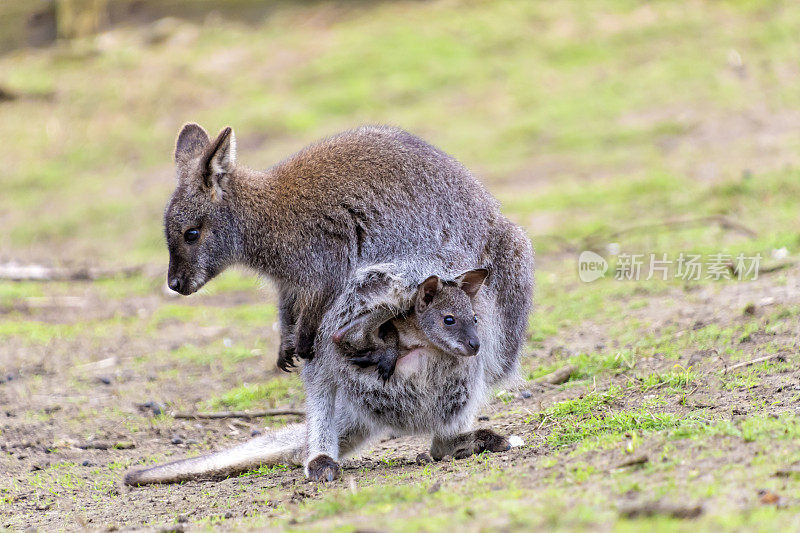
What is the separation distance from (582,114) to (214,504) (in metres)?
10.8

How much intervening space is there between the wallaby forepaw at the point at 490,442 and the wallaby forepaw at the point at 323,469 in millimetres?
684

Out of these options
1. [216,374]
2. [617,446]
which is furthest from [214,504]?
[216,374]

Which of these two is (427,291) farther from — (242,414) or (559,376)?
(242,414)

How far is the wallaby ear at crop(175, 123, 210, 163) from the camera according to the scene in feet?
17.3

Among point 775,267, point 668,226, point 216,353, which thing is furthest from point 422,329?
point 668,226

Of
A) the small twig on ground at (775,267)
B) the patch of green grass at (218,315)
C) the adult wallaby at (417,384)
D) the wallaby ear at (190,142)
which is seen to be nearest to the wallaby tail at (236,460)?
A: the adult wallaby at (417,384)

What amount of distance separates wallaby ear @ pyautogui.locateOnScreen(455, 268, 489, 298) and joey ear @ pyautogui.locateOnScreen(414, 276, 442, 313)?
114 mm

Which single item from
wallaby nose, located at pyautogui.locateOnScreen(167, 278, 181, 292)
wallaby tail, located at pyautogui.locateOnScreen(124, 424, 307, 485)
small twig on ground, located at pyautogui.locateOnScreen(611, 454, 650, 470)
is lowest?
wallaby tail, located at pyautogui.locateOnScreen(124, 424, 307, 485)

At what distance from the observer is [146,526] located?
3871mm

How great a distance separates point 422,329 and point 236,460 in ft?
3.93

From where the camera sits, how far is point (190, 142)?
17.5 feet

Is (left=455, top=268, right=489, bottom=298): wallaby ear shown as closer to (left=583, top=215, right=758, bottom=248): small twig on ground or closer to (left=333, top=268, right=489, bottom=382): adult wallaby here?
(left=333, top=268, right=489, bottom=382): adult wallaby

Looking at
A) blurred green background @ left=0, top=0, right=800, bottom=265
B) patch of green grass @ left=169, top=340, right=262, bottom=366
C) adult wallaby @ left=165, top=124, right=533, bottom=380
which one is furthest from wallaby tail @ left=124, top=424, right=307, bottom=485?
blurred green background @ left=0, top=0, right=800, bottom=265

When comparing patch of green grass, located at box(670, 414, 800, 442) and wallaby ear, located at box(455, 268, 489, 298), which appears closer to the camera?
patch of green grass, located at box(670, 414, 800, 442)
